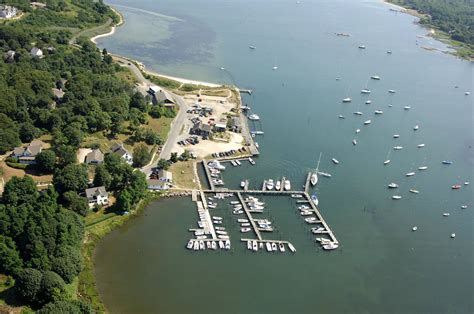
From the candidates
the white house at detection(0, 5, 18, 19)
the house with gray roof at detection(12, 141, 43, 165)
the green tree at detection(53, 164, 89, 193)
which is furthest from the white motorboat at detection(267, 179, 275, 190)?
the white house at detection(0, 5, 18, 19)

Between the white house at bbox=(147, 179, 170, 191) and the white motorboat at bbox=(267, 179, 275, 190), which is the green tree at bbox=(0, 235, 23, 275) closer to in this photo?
the white house at bbox=(147, 179, 170, 191)

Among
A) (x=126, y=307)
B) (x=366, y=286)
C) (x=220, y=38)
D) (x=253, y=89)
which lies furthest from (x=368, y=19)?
(x=126, y=307)

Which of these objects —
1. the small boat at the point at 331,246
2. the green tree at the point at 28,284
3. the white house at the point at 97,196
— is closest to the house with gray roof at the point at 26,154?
the white house at the point at 97,196

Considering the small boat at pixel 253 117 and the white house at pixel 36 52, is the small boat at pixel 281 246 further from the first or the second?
the white house at pixel 36 52

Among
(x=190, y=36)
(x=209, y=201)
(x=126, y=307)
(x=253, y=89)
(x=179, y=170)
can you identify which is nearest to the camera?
(x=126, y=307)

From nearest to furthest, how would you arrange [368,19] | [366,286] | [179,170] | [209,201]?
[366,286] → [209,201] → [179,170] → [368,19]

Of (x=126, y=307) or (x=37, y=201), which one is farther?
(x=37, y=201)

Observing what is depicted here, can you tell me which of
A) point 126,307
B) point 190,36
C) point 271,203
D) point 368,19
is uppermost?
point 368,19

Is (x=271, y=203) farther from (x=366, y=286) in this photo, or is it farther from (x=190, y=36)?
(x=190, y=36)
